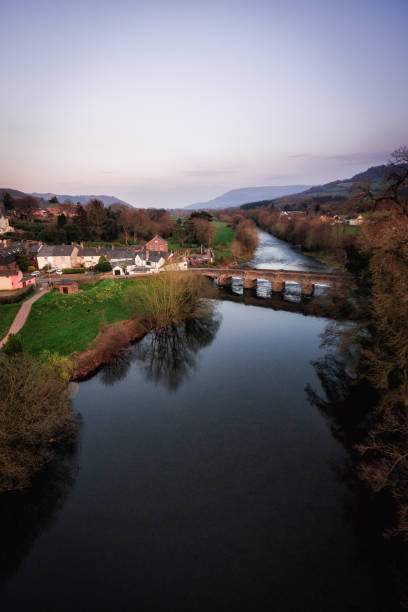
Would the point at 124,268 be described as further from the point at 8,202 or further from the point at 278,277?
the point at 8,202

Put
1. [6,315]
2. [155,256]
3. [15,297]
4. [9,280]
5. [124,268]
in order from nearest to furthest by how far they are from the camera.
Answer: [6,315], [15,297], [9,280], [124,268], [155,256]

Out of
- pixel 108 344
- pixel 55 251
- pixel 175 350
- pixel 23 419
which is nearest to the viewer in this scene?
pixel 23 419

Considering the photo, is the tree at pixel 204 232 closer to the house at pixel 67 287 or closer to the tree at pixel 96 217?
the tree at pixel 96 217

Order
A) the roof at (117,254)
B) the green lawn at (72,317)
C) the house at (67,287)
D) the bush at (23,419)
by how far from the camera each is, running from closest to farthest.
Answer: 1. the bush at (23,419)
2. the green lawn at (72,317)
3. the house at (67,287)
4. the roof at (117,254)

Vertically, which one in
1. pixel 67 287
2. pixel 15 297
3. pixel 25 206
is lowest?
pixel 15 297

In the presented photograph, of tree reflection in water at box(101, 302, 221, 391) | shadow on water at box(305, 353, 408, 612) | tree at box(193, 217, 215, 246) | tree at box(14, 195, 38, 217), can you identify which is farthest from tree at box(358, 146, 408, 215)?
tree at box(14, 195, 38, 217)

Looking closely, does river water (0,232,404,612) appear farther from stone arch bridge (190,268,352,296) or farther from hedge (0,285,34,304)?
stone arch bridge (190,268,352,296)

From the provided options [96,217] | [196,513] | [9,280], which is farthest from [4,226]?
[196,513]

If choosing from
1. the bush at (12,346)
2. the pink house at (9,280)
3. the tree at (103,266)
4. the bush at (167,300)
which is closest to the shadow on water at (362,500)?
the bush at (167,300)
